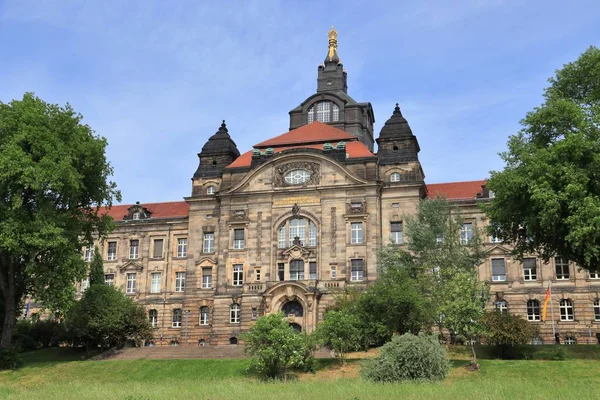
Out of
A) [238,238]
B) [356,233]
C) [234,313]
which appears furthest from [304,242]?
[234,313]

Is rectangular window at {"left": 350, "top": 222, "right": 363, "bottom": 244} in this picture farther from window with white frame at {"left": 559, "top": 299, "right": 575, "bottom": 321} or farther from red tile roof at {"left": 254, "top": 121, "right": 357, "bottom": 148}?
window with white frame at {"left": 559, "top": 299, "right": 575, "bottom": 321}

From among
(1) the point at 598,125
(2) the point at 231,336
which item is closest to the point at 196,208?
(2) the point at 231,336

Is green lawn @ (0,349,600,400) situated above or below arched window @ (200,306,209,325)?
below

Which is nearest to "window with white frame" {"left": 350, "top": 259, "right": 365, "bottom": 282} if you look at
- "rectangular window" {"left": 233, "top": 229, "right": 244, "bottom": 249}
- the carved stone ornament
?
the carved stone ornament

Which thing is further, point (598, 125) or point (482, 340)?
point (482, 340)

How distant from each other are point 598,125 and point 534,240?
285 inches

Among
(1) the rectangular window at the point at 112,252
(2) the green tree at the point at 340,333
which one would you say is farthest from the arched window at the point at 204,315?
(2) the green tree at the point at 340,333

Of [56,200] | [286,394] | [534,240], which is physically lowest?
[286,394]

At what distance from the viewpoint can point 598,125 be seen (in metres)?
36.1

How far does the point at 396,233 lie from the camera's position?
178 ft

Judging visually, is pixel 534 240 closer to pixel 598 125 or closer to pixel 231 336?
pixel 598 125

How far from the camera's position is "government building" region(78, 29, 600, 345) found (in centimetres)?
5231

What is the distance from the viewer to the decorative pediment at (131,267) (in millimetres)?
62594

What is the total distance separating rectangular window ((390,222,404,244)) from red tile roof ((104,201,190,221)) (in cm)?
1985
